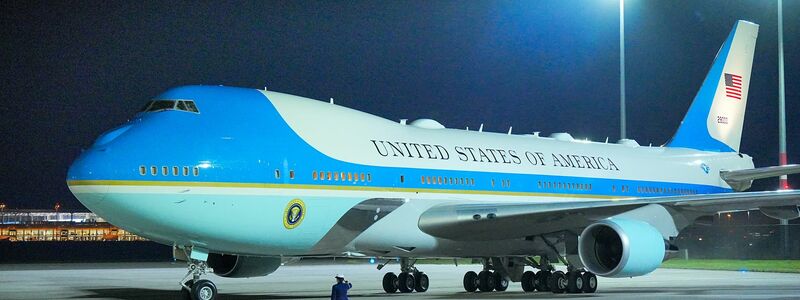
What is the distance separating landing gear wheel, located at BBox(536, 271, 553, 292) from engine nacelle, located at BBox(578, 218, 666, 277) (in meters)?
3.41

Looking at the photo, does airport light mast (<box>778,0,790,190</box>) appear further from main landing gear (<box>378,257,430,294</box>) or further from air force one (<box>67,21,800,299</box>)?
main landing gear (<box>378,257,430,294</box>)

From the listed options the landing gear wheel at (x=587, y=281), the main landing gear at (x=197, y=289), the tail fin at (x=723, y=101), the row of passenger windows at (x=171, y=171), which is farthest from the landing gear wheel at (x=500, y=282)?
the row of passenger windows at (x=171, y=171)

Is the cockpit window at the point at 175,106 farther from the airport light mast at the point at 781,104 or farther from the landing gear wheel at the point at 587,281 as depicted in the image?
the airport light mast at the point at 781,104

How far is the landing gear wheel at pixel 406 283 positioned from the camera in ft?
Answer: 89.7

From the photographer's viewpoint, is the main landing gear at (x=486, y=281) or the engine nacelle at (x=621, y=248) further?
the main landing gear at (x=486, y=281)

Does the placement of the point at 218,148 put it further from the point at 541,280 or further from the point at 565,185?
the point at 565,185

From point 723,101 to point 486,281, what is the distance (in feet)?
36.6

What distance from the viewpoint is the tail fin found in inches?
1316

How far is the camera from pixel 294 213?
20359 mm

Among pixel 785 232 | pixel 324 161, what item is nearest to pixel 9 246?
pixel 785 232

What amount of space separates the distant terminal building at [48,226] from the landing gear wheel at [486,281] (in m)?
90.5

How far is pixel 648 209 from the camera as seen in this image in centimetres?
2441

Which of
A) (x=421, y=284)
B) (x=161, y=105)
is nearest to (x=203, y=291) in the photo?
(x=161, y=105)

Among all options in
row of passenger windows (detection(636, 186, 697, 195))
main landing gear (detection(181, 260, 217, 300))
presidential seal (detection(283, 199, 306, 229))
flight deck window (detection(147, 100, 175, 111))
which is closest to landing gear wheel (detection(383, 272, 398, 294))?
presidential seal (detection(283, 199, 306, 229))
